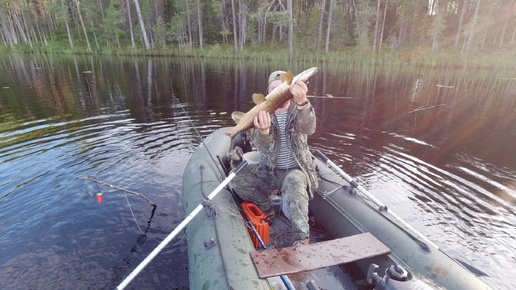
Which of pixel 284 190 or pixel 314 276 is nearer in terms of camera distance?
pixel 314 276

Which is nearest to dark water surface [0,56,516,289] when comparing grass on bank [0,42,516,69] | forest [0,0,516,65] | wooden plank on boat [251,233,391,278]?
A: wooden plank on boat [251,233,391,278]

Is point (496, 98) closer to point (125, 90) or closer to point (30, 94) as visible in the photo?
point (125, 90)

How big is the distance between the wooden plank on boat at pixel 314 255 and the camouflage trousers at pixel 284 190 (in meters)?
0.41

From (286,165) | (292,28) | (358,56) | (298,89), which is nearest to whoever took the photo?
(298,89)

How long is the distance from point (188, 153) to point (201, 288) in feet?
18.7

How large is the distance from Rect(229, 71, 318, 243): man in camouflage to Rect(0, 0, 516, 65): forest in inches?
1028

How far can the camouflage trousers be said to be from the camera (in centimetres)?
368

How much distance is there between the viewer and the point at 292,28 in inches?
1198

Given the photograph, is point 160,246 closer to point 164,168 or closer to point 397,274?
point 397,274

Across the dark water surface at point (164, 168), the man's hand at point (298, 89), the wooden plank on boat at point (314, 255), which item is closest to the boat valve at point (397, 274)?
the wooden plank on boat at point (314, 255)

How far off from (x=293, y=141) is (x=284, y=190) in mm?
649

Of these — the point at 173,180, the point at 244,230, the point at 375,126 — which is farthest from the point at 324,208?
the point at 375,126

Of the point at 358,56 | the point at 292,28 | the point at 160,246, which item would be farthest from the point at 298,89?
the point at 292,28

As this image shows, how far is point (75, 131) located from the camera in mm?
9500
